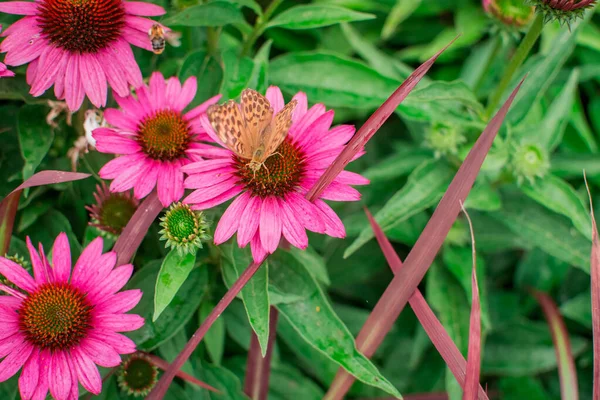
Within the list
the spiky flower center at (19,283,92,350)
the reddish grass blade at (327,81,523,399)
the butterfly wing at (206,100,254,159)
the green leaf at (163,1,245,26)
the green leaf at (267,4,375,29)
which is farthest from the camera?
the green leaf at (267,4,375,29)

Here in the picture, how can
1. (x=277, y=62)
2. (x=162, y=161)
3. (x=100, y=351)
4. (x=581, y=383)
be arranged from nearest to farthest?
1. (x=100, y=351)
2. (x=162, y=161)
3. (x=277, y=62)
4. (x=581, y=383)

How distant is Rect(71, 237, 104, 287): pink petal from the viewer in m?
0.97

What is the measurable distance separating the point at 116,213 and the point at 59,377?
31 centimetres

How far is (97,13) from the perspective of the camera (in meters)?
1.04

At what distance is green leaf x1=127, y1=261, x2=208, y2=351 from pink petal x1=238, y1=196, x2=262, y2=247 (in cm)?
26

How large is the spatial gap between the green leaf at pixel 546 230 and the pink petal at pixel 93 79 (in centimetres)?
92

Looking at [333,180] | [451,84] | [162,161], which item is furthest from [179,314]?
[451,84]

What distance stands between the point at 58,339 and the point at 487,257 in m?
1.30

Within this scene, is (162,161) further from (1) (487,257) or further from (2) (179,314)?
(1) (487,257)

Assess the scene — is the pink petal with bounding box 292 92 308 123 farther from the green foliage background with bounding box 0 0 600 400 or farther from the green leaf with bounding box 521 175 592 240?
the green leaf with bounding box 521 175 592 240

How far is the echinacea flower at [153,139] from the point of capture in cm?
99

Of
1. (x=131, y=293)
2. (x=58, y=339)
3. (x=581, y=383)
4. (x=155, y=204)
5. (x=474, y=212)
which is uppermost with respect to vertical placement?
(x=474, y=212)

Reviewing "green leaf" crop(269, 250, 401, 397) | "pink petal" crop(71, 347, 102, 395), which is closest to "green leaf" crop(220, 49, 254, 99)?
"green leaf" crop(269, 250, 401, 397)

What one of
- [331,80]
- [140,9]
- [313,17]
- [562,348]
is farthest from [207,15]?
[562,348]
